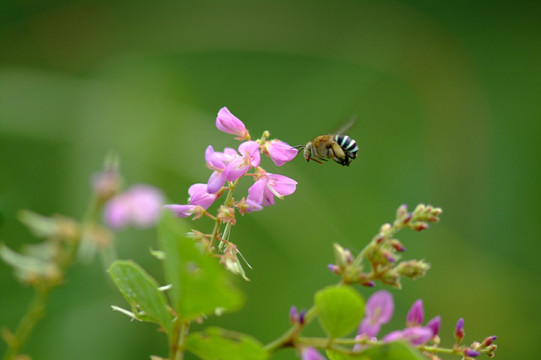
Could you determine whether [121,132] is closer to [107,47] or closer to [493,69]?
[107,47]

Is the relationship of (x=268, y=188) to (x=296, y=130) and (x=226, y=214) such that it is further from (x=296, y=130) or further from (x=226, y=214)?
(x=296, y=130)

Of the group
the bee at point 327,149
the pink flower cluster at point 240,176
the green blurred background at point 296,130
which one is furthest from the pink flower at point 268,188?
the green blurred background at point 296,130

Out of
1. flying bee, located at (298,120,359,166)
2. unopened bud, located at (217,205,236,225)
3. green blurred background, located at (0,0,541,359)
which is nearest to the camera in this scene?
unopened bud, located at (217,205,236,225)

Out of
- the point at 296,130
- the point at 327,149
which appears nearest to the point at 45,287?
the point at 327,149

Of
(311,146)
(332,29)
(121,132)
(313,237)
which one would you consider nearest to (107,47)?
(332,29)

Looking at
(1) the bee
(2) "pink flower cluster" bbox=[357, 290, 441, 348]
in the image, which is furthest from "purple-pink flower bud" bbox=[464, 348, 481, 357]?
(1) the bee

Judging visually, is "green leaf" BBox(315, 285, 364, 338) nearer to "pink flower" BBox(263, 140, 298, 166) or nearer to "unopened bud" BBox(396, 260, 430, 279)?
"unopened bud" BBox(396, 260, 430, 279)
